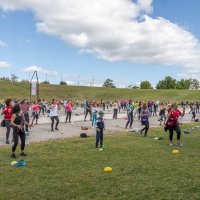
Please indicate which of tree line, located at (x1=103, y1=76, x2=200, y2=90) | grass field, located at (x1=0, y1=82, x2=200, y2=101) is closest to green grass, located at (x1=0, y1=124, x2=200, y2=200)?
grass field, located at (x1=0, y1=82, x2=200, y2=101)

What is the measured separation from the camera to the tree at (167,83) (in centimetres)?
14386

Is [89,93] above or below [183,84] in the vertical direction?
below

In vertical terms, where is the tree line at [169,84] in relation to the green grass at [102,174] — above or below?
above

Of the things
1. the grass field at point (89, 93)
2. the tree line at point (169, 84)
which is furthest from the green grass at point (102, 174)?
the tree line at point (169, 84)

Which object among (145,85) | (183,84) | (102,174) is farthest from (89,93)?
(102,174)

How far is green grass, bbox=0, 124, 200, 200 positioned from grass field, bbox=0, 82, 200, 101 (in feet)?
234

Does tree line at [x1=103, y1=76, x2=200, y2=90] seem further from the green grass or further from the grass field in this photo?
the green grass

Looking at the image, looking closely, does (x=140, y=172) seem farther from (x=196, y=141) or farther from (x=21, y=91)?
(x=21, y=91)

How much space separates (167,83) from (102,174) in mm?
140144

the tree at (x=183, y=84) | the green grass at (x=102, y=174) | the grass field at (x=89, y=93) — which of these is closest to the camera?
the green grass at (x=102, y=174)

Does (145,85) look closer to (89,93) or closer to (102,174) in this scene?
(89,93)

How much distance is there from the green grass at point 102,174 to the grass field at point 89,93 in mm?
71286

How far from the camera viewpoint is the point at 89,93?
94.3 metres

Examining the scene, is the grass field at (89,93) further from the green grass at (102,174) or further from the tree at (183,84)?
the green grass at (102,174)
